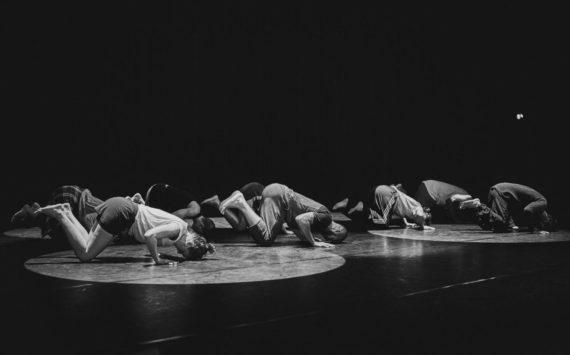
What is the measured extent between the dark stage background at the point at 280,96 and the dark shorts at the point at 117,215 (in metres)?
4.36

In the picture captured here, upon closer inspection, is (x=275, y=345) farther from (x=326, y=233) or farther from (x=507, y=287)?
(x=326, y=233)

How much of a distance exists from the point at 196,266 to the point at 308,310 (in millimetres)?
1648

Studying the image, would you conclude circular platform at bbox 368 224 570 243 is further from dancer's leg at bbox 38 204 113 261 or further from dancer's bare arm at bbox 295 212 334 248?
dancer's leg at bbox 38 204 113 261

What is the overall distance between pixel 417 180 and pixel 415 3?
10.7 feet

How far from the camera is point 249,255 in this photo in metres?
5.03

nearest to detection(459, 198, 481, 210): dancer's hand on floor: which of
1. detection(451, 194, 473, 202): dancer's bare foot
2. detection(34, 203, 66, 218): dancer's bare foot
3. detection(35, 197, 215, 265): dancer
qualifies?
detection(451, 194, 473, 202): dancer's bare foot

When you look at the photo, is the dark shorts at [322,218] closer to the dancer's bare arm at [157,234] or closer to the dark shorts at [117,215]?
the dancer's bare arm at [157,234]

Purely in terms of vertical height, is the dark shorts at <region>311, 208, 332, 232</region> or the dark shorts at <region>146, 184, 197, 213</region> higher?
the dark shorts at <region>146, 184, 197, 213</region>

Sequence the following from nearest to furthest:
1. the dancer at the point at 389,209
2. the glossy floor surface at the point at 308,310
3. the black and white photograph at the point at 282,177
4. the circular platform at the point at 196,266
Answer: the glossy floor surface at the point at 308,310, the black and white photograph at the point at 282,177, the circular platform at the point at 196,266, the dancer at the point at 389,209

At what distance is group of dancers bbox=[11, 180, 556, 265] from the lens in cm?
442

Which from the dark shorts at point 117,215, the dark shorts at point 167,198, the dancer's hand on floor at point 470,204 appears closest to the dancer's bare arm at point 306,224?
the dark shorts at point 167,198

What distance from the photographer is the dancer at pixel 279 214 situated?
549cm

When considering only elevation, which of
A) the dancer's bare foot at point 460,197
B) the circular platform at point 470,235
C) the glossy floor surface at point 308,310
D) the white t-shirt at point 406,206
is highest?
the dancer's bare foot at point 460,197

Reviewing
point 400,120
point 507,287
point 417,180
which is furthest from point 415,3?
point 507,287
